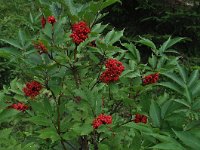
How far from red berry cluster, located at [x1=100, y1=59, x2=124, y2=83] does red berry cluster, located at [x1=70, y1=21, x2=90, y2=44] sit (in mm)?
257

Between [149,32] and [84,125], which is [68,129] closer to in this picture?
[84,125]

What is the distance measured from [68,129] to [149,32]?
19.8 feet

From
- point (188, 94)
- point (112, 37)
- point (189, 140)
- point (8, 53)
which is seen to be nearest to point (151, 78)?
point (112, 37)

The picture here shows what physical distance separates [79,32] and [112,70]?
0.36 metres

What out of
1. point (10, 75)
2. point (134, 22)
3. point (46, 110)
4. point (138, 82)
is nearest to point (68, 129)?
point (46, 110)

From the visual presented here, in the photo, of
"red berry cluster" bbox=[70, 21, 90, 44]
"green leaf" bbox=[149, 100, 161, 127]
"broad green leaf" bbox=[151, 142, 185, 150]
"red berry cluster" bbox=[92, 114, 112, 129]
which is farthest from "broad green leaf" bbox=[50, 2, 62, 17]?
"broad green leaf" bbox=[151, 142, 185, 150]

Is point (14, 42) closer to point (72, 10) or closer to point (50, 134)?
point (72, 10)

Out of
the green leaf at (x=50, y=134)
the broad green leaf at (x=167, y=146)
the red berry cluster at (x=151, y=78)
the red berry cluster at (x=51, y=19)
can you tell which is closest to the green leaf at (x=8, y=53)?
the red berry cluster at (x=51, y=19)

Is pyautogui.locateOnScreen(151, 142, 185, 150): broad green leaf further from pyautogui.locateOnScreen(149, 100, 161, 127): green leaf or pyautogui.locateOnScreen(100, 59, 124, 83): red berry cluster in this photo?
pyautogui.locateOnScreen(100, 59, 124, 83): red berry cluster

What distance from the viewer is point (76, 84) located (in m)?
2.99

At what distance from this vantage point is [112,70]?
2773 millimetres

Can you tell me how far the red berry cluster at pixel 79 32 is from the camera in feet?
8.70

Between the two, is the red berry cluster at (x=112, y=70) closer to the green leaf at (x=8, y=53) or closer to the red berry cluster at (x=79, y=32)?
the red berry cluster at (x=79, y=32)

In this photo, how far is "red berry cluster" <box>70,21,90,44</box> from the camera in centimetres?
265
